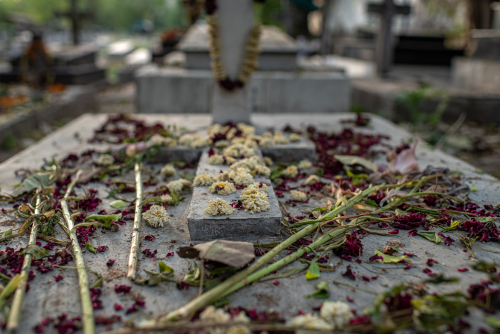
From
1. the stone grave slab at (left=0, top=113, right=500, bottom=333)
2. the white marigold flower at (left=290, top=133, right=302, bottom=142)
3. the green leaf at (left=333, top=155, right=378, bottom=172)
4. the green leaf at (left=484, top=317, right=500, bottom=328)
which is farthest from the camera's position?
the white marigold flower at (left=290, top=133, right=302, bottom=142)

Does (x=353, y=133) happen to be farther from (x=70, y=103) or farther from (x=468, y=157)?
(x=70, y=103)

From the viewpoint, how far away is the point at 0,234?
2221mm

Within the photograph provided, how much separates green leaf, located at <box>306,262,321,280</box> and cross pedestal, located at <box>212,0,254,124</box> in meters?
2.77

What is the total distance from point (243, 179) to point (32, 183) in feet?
4.85

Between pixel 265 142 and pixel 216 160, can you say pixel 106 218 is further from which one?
pixel 265 142

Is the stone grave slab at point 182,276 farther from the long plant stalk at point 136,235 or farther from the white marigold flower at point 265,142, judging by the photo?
the white marigold flower at point 265,142

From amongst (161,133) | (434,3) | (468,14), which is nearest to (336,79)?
(161,133)

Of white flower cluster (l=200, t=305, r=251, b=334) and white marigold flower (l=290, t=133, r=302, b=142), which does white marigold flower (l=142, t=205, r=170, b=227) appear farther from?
white marigold flower (l=290, t=133, r=302, b=142)

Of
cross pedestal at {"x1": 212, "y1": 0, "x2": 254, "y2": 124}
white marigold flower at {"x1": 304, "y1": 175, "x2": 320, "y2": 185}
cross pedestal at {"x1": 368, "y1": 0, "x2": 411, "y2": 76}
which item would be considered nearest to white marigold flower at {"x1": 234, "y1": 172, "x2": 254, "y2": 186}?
white marigold flower at {"x1": 304, "y1": 175, "x2": 320, "y2": 185}

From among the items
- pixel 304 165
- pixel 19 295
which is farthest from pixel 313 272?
pixel 304 165

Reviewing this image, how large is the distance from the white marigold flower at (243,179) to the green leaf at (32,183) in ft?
4.29

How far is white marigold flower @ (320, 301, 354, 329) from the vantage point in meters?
1.55

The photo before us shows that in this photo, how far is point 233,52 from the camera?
419cm

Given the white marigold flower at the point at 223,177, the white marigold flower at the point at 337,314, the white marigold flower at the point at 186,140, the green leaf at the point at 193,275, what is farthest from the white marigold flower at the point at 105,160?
the white marigold flower at the point at 337,314
